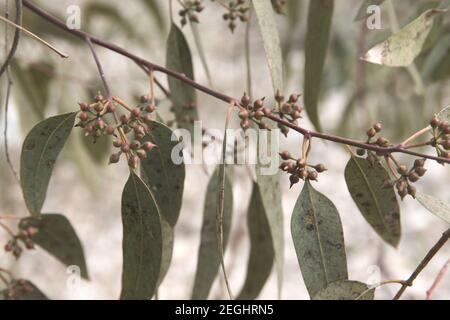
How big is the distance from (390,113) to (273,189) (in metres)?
1.50

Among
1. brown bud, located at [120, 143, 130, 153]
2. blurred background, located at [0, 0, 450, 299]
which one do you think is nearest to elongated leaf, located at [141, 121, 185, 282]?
brown bud, located at [120, 143, 130, 153]

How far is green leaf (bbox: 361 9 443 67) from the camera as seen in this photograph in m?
0.85

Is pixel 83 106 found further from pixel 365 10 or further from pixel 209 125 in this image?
pixel 209 125

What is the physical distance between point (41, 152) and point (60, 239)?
259 mm

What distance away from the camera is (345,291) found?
821mm

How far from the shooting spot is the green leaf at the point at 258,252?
1.15 meters

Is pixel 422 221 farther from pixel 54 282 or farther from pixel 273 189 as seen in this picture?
pixel 273 189

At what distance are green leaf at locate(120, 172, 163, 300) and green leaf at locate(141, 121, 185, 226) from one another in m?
0.06

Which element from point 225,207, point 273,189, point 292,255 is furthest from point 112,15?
point 273,189

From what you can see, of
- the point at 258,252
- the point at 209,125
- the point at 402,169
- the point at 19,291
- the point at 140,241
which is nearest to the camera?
the point at 402,169

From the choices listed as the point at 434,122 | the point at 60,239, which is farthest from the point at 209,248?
the point at 434,122

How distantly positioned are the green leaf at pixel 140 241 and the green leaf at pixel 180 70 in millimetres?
236

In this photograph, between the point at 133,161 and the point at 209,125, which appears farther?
the point at 209,125

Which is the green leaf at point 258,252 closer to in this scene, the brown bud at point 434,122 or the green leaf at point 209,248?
the green leaf at point 209,248
